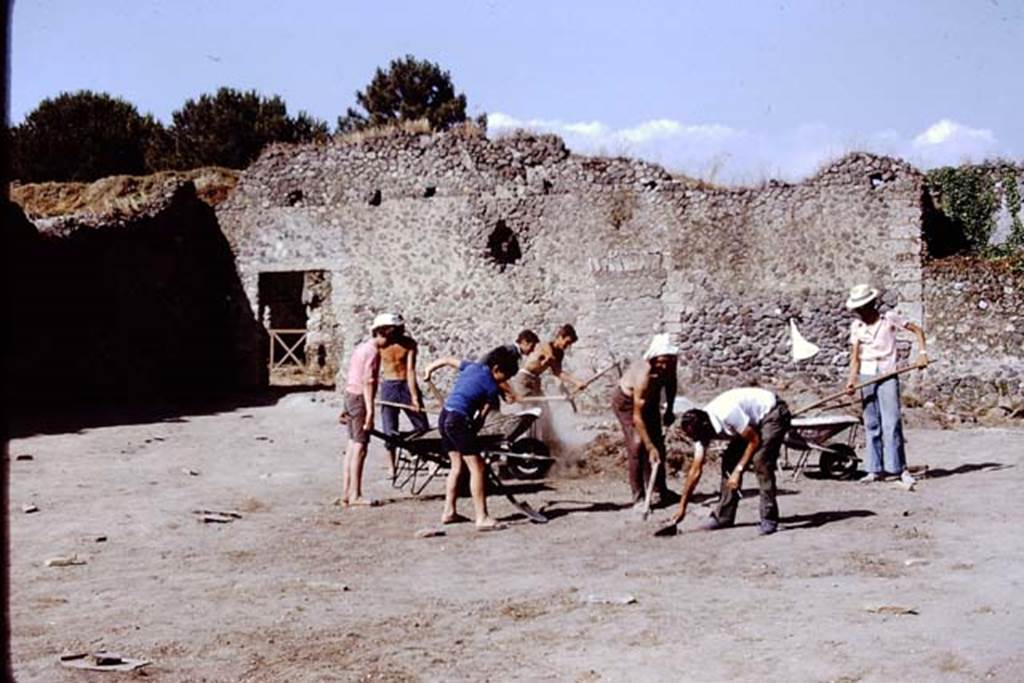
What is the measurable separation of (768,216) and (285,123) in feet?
102

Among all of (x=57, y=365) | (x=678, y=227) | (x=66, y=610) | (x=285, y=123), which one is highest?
(x=285, y=123)

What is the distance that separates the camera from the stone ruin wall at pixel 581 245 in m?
17.4

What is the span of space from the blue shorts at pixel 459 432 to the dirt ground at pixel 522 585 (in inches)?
25.0

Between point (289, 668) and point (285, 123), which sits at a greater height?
point (285, 123)

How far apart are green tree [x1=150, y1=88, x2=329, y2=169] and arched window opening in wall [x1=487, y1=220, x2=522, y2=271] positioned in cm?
2537

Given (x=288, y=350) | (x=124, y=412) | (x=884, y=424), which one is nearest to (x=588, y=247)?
(x=124, y=412)

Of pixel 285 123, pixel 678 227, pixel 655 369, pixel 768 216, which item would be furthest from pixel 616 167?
pixel 285 123

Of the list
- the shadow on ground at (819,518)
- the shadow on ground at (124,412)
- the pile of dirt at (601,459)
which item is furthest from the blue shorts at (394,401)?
the shadow on ground at (124,412)

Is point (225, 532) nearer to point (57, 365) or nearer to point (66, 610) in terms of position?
point (66, 610)

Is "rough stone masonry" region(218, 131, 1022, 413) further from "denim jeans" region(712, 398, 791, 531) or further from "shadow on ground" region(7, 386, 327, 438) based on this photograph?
"denim jeans" region(712, 398, 791, 531)

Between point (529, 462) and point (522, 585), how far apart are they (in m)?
4.51

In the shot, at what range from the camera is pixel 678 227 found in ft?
60.7

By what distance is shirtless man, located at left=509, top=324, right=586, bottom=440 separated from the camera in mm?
11250

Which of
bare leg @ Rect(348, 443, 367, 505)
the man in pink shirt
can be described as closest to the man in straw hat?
the man in pink shirt
